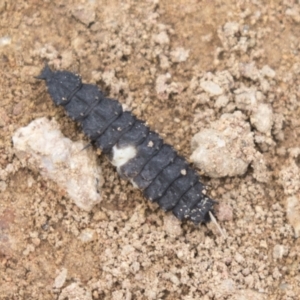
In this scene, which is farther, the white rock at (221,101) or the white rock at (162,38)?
the white rock at (162,38)

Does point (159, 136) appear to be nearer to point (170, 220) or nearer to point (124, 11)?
point (170, 220)

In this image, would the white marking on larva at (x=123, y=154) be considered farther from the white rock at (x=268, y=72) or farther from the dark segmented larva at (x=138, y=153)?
the white rock at (x=268, y=72)

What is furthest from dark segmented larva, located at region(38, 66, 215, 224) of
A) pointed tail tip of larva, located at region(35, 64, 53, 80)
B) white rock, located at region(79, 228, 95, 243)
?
white rock, located at region(79, 228, 95, 243)

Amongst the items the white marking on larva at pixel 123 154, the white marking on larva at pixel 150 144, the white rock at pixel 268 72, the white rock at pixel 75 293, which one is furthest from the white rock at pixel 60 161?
the white rock at pixel 268 72

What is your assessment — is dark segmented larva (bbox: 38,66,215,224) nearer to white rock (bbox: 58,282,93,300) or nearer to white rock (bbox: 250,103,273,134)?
white rock (bbox: 250,103,273,134)

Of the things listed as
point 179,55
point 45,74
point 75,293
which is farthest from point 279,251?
point 45,74

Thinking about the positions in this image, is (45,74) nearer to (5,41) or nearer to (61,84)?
(61,84)
